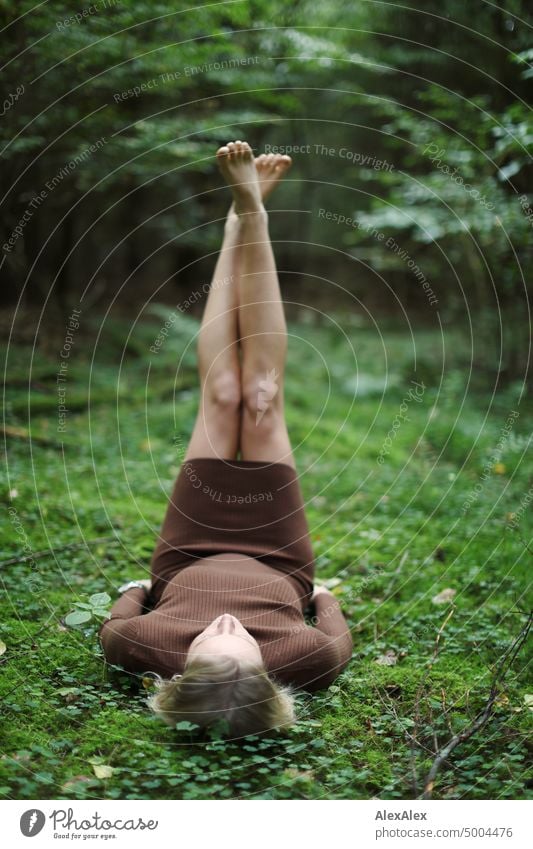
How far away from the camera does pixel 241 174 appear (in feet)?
9.34

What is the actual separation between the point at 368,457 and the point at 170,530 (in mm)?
2493

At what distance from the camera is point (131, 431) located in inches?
202

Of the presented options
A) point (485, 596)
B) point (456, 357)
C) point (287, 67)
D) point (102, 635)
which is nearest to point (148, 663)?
point (102, 635)

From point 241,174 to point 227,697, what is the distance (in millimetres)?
1995

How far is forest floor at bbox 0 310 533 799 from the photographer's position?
1.93 m

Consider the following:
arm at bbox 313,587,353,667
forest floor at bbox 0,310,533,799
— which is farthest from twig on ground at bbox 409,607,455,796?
arm at bbox 313,587,353,667

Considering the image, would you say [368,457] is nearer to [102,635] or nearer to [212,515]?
[212,515]

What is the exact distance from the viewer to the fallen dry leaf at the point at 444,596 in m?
2.88

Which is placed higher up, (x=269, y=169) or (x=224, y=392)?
(x=269, y=169)

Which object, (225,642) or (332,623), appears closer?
(225,642)

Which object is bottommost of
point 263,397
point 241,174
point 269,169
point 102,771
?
point 102,771

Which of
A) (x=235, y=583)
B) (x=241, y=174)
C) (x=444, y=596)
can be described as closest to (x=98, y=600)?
(x=235, y=583)
